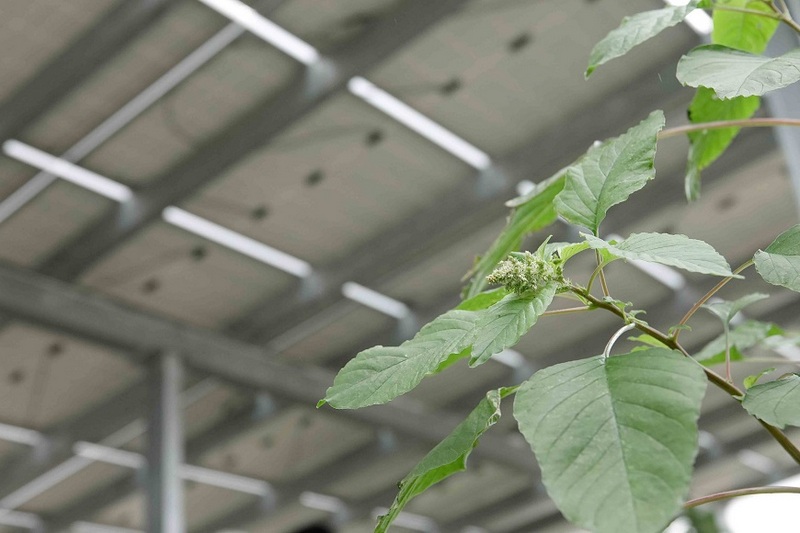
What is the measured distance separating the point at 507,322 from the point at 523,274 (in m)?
0.05

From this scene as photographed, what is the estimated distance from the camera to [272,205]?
40.3 ft

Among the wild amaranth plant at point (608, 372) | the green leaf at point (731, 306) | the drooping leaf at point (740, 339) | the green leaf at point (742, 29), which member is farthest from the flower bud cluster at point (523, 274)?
the green leaf at point (742, 29)

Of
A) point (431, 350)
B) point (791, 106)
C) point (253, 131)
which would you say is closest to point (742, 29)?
point (431, 350)

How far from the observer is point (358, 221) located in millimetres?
12992

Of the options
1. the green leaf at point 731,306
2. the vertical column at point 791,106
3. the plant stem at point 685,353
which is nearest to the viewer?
the plant stem at point 685,353

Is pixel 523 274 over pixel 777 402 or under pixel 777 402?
over

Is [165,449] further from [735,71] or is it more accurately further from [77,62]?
[735,71]

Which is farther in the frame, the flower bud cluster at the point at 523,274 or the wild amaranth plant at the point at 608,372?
the flower bud cluster at the point at 523,274

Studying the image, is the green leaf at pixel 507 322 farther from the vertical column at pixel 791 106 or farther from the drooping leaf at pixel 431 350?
the vertical column at pixel 791 106

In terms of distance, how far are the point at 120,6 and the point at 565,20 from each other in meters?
4.57

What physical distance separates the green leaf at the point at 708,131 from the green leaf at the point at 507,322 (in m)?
0.87

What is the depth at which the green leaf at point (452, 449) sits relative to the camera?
939 mm

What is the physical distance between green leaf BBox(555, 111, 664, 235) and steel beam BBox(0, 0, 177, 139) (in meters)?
8.51

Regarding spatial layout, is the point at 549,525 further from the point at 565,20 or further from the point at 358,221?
the point at 565,20
